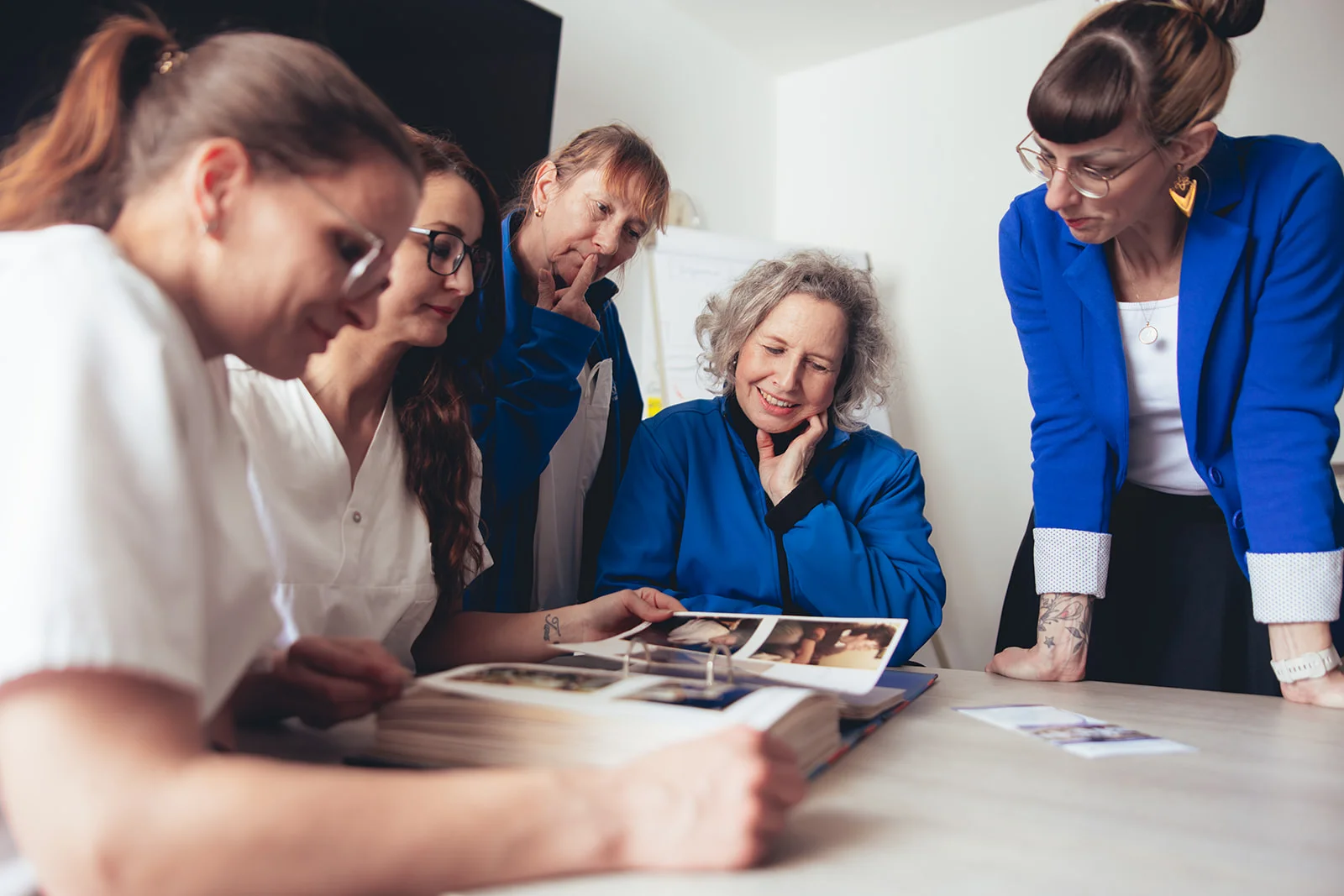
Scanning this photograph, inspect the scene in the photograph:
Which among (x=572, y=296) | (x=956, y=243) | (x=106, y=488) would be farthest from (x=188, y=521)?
(x=956, y=243)

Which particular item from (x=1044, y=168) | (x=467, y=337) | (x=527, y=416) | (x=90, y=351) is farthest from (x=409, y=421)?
(x=1044, y=168)

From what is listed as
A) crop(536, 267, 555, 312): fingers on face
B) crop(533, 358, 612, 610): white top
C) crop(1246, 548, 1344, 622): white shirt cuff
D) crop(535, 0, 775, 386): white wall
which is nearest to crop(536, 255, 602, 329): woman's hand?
crop(536, 267, 555, 312): fingers on face

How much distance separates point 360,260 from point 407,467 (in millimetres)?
572

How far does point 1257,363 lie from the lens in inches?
52.0

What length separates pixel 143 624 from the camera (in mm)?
445

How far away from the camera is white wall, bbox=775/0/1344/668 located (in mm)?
3592

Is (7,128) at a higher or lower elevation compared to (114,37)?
higher

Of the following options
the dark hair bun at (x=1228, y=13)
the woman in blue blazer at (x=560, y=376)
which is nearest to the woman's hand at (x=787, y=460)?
the woman in blue blazer at (x=560, y=376)

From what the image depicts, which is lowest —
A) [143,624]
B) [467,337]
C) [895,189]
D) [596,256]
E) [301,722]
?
[301,722]

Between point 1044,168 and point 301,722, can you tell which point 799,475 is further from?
point 301,722

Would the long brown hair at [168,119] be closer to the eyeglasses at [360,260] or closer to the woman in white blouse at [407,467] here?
the eyeglasses at [360,260]

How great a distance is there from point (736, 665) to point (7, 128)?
1465 millimetres

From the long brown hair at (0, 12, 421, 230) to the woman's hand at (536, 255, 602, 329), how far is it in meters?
0.91

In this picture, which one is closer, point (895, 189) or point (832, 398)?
point (832, 398)
